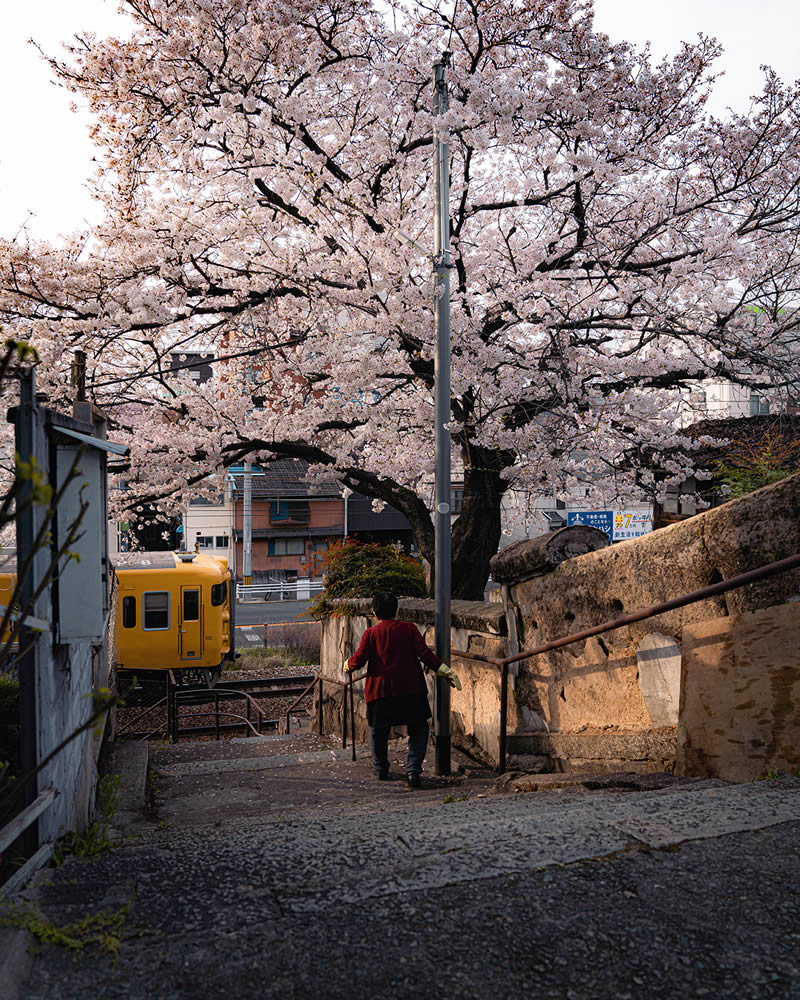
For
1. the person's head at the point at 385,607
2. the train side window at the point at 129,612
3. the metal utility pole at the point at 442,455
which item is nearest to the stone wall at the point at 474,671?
the metal utility pole at the point at 442,455

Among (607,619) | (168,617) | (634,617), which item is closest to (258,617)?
(168,617)

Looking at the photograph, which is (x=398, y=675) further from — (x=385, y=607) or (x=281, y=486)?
(x=281, y=486)

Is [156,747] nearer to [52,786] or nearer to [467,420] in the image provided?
[467,420]

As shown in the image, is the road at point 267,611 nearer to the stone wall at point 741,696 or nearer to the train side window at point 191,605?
the train side window at point 191,605

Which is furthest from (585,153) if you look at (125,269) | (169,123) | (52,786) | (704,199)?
(52,786)

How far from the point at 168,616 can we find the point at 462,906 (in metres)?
16.0

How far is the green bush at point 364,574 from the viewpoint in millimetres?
10141

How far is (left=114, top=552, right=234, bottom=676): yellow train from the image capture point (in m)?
Answer: 17.3

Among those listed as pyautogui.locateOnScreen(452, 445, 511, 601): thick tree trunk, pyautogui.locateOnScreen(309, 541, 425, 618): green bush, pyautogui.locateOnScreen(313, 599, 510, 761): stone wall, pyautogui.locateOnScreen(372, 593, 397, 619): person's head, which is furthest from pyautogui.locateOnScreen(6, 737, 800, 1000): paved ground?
pyautogui.locateOnScreen(452, 445, 511, 601): thick tree trunk

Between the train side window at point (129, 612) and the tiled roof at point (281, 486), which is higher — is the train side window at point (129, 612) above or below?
below

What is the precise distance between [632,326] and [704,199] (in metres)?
2.01

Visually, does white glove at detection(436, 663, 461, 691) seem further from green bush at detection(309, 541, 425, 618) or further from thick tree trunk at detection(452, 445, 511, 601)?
thick tree trunk at detection(452, 445, 511, 601)

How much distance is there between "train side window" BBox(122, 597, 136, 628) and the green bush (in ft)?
26.0

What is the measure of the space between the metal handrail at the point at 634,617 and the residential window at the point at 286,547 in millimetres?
32387
